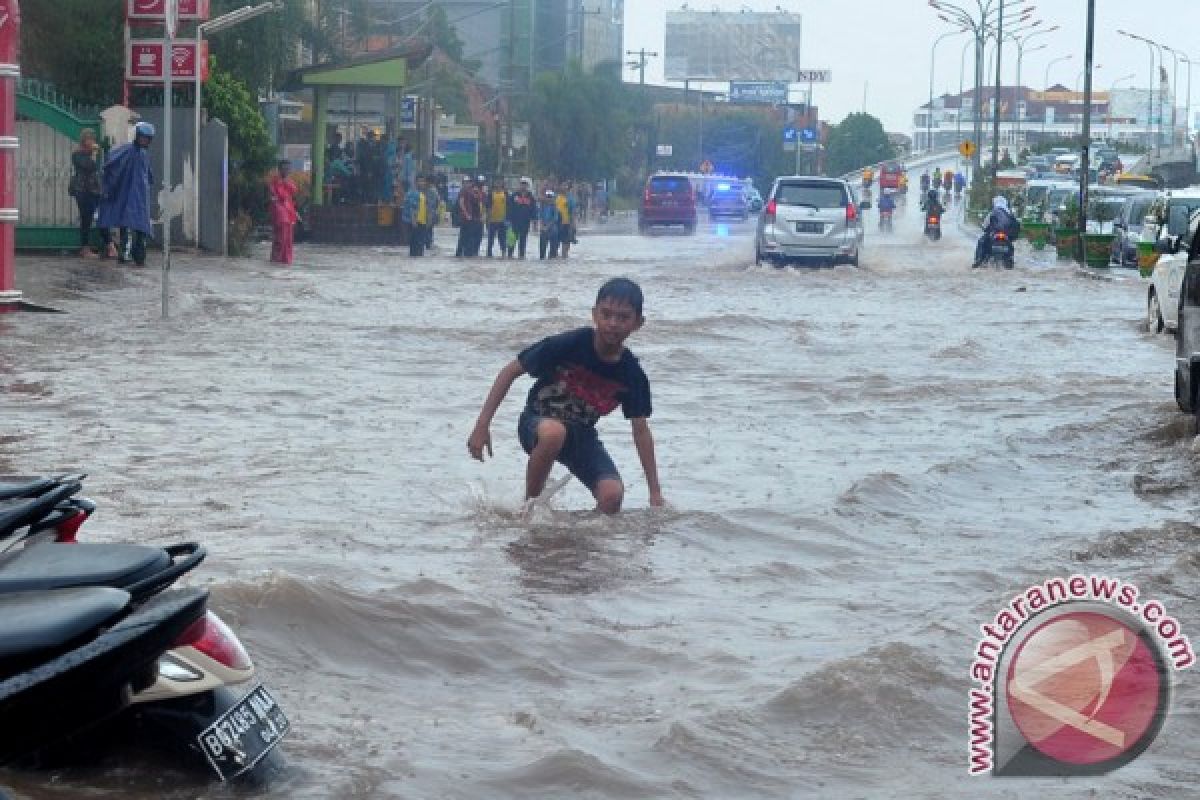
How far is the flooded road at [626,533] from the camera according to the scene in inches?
219

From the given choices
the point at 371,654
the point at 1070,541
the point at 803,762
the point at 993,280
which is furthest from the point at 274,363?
the point at 993,280

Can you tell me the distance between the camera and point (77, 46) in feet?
96.6

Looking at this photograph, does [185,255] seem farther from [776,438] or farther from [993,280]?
[776,438]

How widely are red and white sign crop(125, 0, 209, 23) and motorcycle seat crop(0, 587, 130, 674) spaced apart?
65.7ft

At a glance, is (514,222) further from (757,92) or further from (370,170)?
(757,92)

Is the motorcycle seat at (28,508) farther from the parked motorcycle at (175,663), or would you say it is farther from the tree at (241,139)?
the tree at (241,139)

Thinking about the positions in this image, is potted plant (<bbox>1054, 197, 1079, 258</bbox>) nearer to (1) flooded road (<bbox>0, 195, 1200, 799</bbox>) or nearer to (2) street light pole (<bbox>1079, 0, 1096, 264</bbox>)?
(2) street light pole (<bbox>1079, 0, 1096, 264</bbox>)

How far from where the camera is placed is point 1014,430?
13555 millimetres

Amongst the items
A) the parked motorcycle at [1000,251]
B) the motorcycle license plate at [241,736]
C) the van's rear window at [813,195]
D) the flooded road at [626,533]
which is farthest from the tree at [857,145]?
the motorcycle license plate at [241,736]

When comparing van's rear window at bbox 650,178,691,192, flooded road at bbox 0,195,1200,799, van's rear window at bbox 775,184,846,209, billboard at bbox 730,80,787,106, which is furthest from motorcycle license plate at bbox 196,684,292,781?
billboard at bbox 730,80,787,106

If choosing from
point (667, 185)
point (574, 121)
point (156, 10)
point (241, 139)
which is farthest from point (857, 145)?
point (156, 10)

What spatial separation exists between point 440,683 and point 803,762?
1309 mm

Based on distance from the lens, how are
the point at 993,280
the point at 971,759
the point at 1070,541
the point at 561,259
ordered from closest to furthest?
the point at 971,759
the point at 1070,541
the point at 993,280
the point at 561,259

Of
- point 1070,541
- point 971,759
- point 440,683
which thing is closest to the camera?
point 971,759
